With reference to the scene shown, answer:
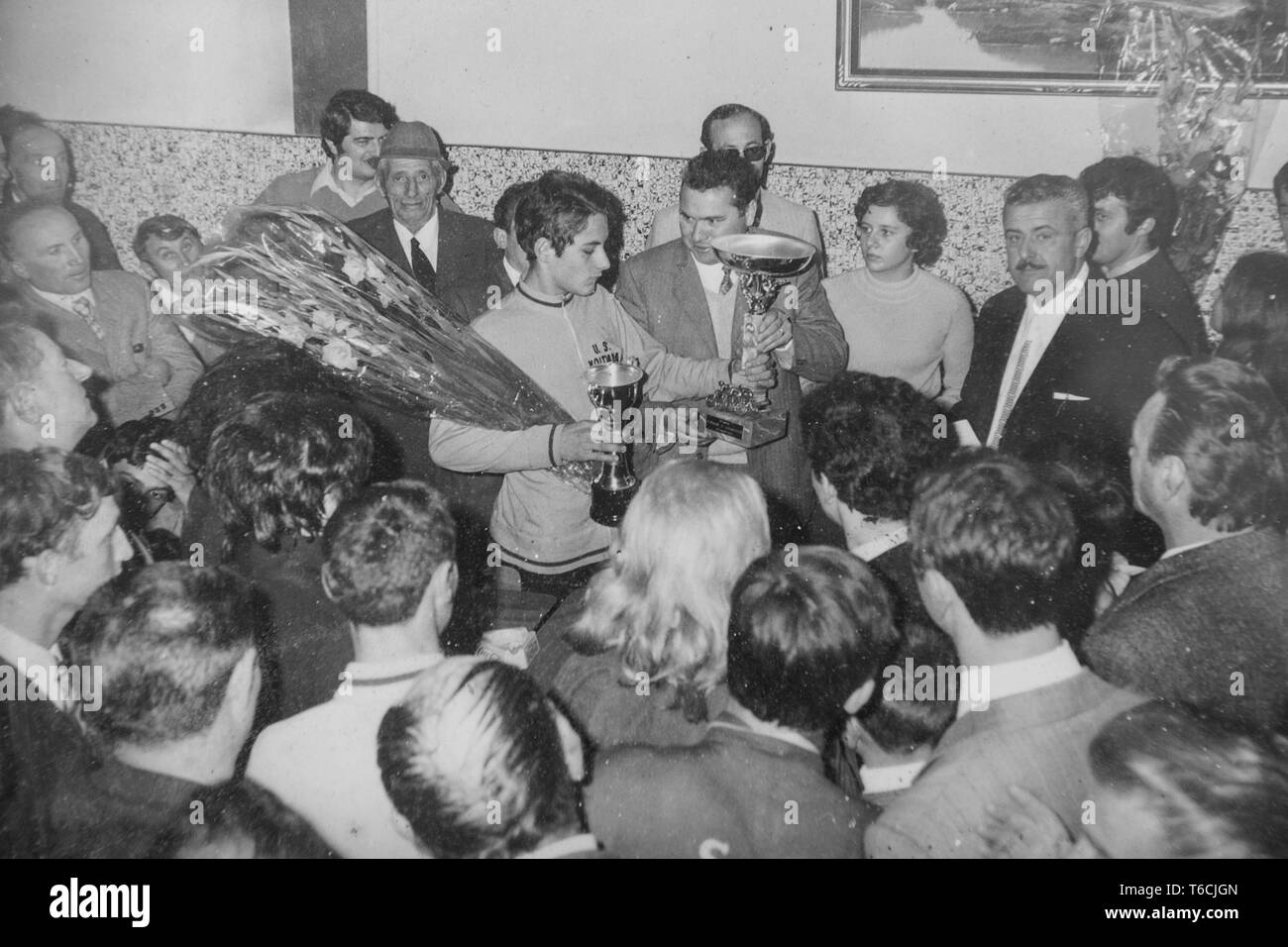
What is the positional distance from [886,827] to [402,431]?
1361mm

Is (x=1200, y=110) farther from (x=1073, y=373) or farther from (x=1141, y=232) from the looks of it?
(x=1073, y=373)

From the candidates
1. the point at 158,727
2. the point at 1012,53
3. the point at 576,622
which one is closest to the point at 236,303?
the point at 158,727

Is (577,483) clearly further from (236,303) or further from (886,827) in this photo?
A: (886,827)

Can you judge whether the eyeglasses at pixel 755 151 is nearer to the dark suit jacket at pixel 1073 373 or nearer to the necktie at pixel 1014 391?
the dark suit jacket at pixel 1073 373

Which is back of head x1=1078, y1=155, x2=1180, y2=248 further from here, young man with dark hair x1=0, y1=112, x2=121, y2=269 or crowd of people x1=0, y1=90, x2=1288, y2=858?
young man with dark hair x1=0, y1=112, x2=121, y2=269

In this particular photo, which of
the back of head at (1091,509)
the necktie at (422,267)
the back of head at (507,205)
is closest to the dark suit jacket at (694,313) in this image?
the back of head at (507,205)

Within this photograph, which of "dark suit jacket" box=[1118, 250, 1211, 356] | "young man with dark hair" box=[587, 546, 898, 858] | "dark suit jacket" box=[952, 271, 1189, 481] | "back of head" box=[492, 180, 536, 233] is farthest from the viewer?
"back of head" box=[492, 180, 536, 233]

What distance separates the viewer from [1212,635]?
5.03ft

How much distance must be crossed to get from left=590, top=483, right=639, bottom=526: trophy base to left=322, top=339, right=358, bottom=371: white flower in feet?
1.97

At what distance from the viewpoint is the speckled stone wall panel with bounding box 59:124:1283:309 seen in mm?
2273

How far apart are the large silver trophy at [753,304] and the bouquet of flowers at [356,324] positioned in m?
0.36

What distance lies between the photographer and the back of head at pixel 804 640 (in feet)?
4.09

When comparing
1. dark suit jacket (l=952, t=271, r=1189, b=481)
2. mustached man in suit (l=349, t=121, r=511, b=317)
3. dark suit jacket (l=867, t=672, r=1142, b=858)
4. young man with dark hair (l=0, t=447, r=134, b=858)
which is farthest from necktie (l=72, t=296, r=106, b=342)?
dark suit jacket (l=952, t=271, r=1189, b=481)

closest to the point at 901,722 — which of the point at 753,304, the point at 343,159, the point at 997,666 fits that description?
the point at 997,666
